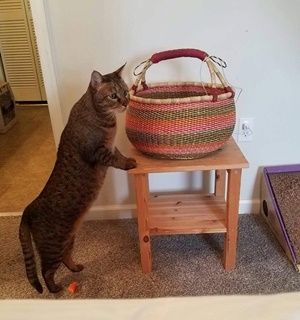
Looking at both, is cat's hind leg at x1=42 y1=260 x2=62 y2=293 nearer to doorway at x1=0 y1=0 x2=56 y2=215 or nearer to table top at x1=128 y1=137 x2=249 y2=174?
table top at x1=128 y1=137 x2=249 y2=174

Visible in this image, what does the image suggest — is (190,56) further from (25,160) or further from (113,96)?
(25,160)

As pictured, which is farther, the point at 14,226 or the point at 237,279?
the point at 14,226

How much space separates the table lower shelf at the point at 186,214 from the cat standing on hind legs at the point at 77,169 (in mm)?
332

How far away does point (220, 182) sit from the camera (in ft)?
5.40

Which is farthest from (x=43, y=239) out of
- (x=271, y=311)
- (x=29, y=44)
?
(x=29, y=44)

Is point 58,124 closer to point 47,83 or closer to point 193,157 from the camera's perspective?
point 47,83

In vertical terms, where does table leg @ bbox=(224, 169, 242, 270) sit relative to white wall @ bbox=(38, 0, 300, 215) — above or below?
below

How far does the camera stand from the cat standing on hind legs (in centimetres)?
119

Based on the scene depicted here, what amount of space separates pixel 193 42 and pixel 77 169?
30.7 inches

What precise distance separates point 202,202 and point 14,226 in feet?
3.46

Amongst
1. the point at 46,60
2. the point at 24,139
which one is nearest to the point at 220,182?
the point at 46,60

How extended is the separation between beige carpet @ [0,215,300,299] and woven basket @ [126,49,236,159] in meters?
0.52

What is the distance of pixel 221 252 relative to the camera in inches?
Result: 60.7

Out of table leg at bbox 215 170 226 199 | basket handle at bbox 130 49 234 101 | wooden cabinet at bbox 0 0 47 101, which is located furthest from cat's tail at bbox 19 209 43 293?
wooden cabinet at bbox 0 0 47 101
